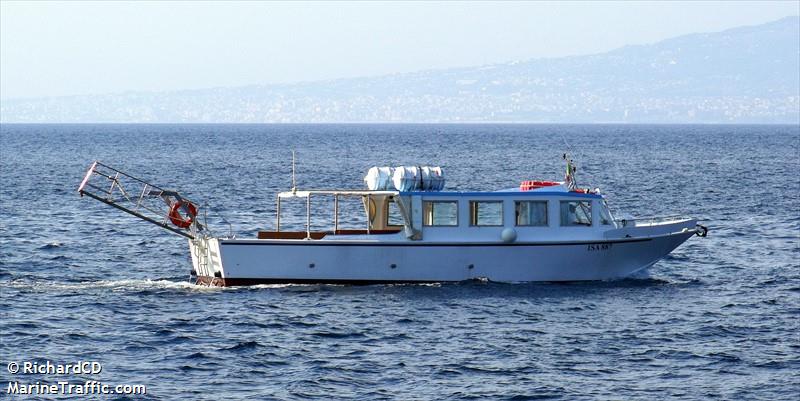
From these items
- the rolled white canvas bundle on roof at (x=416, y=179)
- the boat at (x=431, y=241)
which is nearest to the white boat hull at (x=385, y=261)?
the boat at (x=431, y=241)

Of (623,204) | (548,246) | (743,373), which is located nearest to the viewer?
(743,373)

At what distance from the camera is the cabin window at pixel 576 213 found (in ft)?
120

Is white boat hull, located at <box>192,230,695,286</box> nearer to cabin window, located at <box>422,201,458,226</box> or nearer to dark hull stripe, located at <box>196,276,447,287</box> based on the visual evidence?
dark hull stripe, located at <box>196,276,447,287</box>

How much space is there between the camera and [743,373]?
27.2 metres

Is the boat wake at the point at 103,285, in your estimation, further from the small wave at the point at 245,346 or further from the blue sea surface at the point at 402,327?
the small wave at the point at 245,346

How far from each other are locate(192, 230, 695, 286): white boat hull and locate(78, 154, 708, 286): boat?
0.03 metres

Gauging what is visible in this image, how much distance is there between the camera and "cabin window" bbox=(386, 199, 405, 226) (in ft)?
121

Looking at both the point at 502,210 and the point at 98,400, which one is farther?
the point at 502,210

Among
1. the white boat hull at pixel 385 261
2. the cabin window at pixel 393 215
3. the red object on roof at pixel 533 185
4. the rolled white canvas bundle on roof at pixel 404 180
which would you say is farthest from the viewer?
the red object on roof at pixel 533 185

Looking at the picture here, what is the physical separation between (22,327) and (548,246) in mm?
13943

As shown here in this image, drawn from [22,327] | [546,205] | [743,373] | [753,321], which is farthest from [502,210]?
[22,327]

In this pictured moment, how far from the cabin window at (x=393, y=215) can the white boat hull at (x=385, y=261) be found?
1.48 metres

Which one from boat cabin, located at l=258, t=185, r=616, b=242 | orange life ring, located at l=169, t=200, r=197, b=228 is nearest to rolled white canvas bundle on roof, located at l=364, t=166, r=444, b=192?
boat cabin, located at l=258, t=185, r=616, b=242

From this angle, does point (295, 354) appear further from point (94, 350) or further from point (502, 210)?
point (502, 210)
